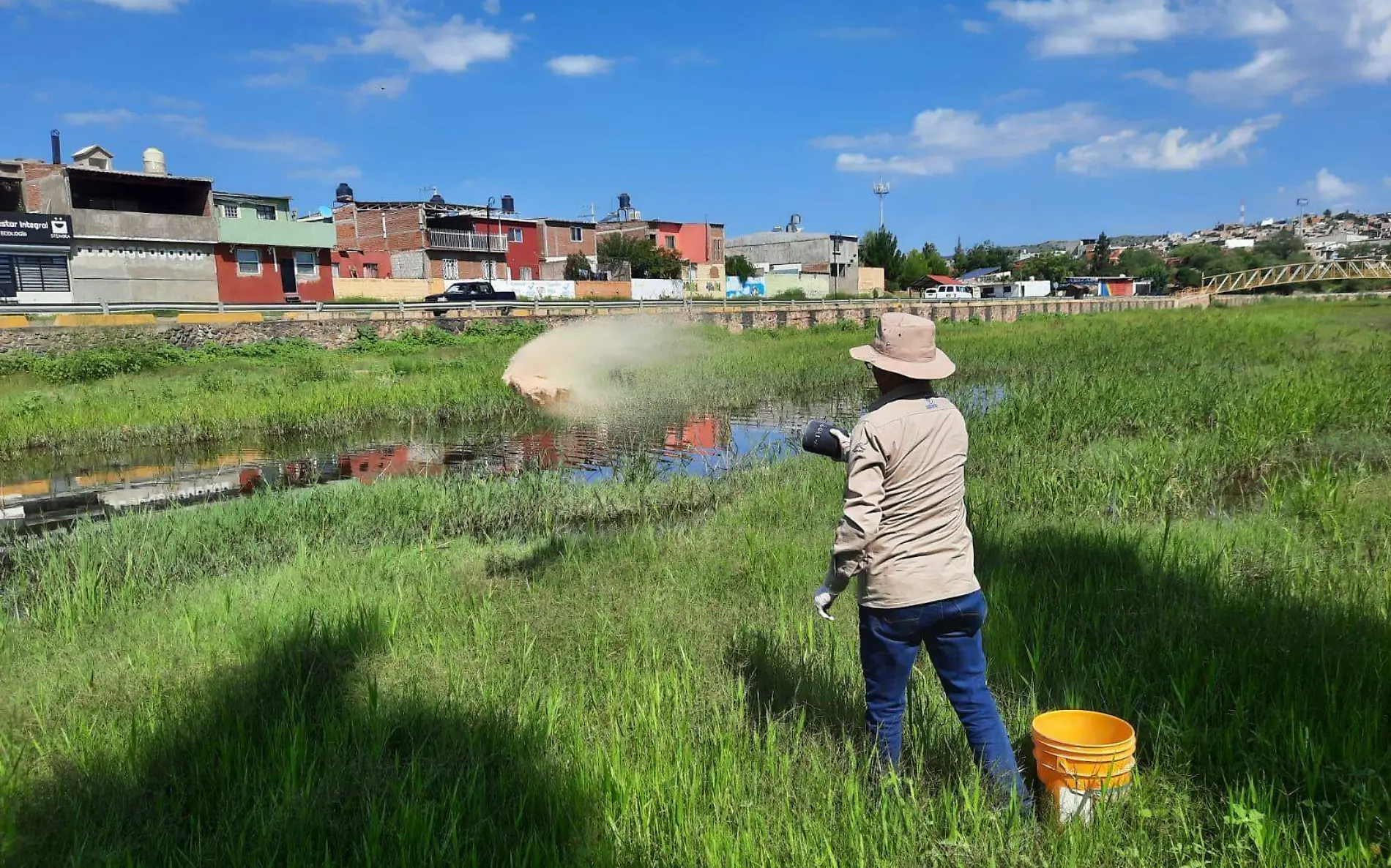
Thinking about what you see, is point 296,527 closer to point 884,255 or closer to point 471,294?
point 471,294

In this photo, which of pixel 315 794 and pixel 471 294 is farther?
pixel 471 294

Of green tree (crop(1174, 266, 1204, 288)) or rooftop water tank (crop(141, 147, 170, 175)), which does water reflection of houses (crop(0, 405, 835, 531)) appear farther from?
green tree (crop(1174, 266, 1204, 288))

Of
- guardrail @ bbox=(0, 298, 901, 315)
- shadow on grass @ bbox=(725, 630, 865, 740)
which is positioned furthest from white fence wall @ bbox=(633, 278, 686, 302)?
shadow on grass @ bbox=(725, 630, 865, 740)

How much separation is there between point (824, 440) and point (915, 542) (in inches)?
20.7

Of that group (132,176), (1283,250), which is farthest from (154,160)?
(1283,250)

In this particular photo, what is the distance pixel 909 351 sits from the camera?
9.35ft

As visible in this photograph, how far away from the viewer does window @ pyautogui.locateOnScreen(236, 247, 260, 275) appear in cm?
3819

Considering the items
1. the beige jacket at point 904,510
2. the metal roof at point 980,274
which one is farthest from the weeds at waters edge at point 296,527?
the metal roof at point 980,274

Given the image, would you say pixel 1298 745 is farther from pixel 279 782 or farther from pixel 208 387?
pixel 208 387

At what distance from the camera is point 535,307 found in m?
30.5

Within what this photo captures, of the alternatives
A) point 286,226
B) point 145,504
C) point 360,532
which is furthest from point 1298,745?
point 286,226

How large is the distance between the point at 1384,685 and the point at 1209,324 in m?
30.9

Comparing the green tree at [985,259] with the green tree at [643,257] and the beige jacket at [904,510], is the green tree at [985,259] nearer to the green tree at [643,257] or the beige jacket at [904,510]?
the green tree at [643,257]

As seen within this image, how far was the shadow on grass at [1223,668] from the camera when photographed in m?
2.95
